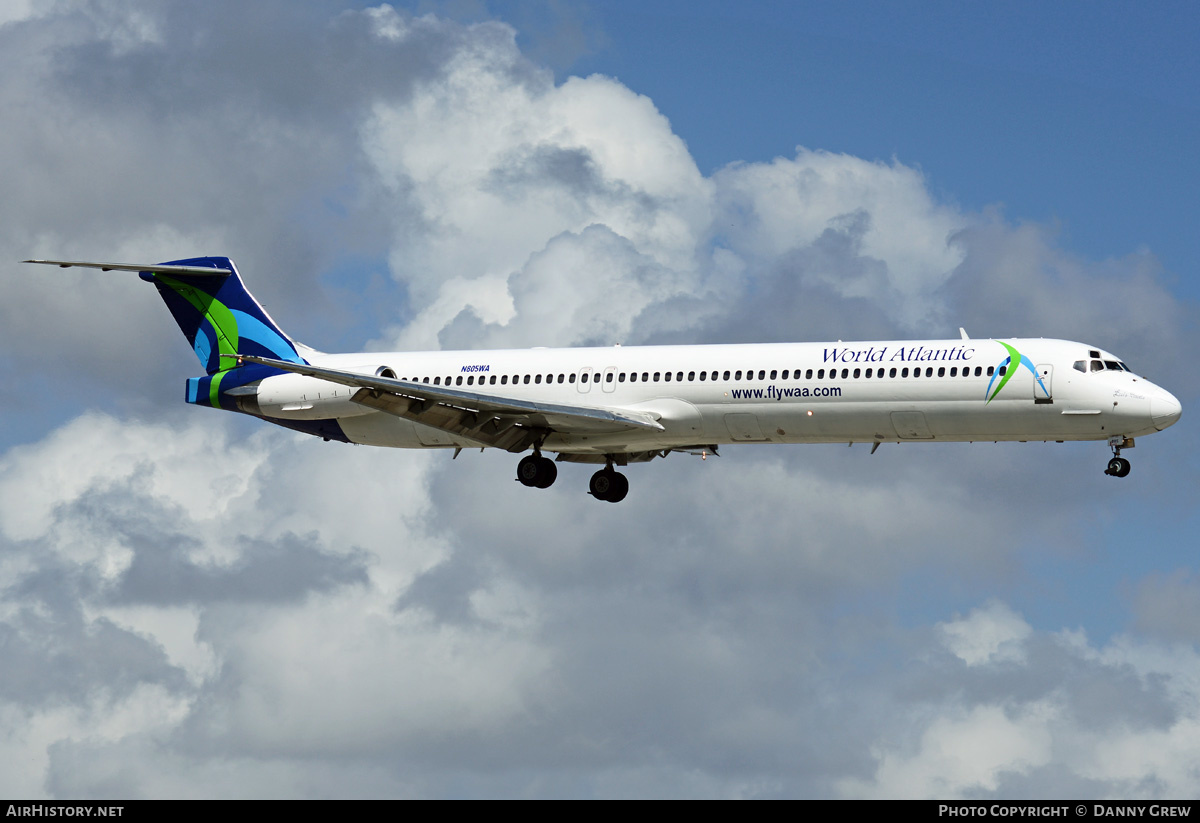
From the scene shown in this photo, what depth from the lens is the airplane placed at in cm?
4175

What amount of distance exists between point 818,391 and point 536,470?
923 cm

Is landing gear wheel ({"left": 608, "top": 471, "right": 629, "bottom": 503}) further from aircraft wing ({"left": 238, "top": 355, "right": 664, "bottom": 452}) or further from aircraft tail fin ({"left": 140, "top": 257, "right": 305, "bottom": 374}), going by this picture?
aircraft tail fin ({"left": 140, "top": 257, "right": 305, "bottom": 374})

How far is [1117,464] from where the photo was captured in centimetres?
4156

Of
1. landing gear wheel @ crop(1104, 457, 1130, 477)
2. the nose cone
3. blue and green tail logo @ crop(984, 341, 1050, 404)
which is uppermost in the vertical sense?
blue and green tail logo @ crop(984, 341, 1050, 404)

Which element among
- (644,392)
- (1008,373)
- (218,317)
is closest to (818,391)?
(1008,373)

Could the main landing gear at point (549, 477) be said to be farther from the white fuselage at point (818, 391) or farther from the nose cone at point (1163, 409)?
the nose cone at point (1163, 409)

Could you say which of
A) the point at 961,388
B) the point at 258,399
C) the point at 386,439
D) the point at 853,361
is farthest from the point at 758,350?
the point at 258,399

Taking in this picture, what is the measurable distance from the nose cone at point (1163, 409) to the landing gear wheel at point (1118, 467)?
1192mm

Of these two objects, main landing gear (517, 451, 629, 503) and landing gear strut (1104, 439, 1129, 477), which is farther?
main landing gear (517, 451, 629, 503)

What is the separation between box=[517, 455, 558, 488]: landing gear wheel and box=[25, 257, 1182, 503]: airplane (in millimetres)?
41

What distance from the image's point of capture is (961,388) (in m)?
41.9

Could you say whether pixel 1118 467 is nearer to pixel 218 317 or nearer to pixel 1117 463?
pixel 1117 463

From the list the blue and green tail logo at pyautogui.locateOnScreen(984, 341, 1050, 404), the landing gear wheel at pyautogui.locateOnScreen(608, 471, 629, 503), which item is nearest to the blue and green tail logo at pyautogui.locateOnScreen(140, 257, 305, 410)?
the landing gear wheel at pyautogui.locateOnScreen(608, 471, 629, 503)
